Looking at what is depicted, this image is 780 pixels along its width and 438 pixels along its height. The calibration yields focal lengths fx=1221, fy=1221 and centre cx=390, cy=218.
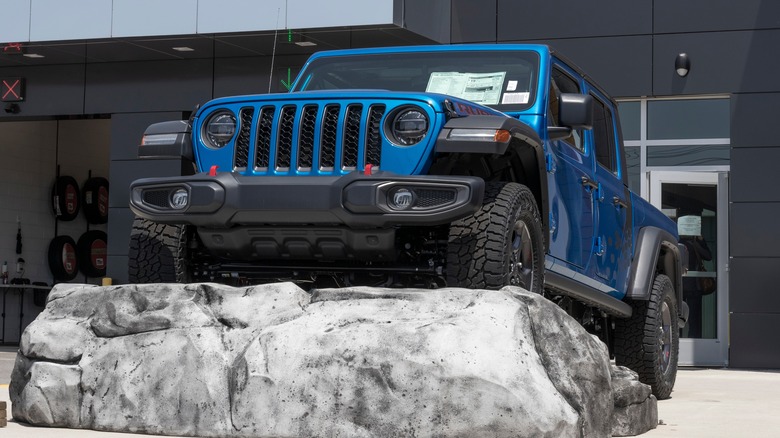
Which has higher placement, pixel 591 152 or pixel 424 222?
pixel 591 152

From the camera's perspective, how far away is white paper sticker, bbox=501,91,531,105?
684 centimetres

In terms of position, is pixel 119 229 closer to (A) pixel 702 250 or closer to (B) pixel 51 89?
(B) pixel 51 89

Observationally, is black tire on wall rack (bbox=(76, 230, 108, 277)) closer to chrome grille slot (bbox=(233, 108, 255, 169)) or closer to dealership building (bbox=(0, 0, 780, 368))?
dealership building (bbox=(0, 0, 780, 368))

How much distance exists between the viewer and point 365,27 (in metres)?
14.0

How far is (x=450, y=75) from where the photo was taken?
7.09 m

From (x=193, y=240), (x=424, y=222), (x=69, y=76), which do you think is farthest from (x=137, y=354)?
(x=69, y=76)

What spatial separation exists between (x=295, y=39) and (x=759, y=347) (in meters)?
6.83

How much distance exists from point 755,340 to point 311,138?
10.6 metres

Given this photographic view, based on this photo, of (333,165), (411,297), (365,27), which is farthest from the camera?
(365,27)

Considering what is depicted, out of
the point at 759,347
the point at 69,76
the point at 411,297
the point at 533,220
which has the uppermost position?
the point at 69,76

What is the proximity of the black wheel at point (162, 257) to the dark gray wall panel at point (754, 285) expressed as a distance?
10.5 meters

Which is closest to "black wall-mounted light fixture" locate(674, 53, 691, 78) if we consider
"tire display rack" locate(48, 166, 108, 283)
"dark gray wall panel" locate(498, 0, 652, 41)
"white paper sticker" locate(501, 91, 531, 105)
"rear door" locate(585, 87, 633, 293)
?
"dark gray wall panel" locate(498, 0, 652, 41)

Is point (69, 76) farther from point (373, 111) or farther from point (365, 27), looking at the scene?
point (373, 111)

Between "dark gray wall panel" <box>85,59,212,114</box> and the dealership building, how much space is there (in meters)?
0.02
